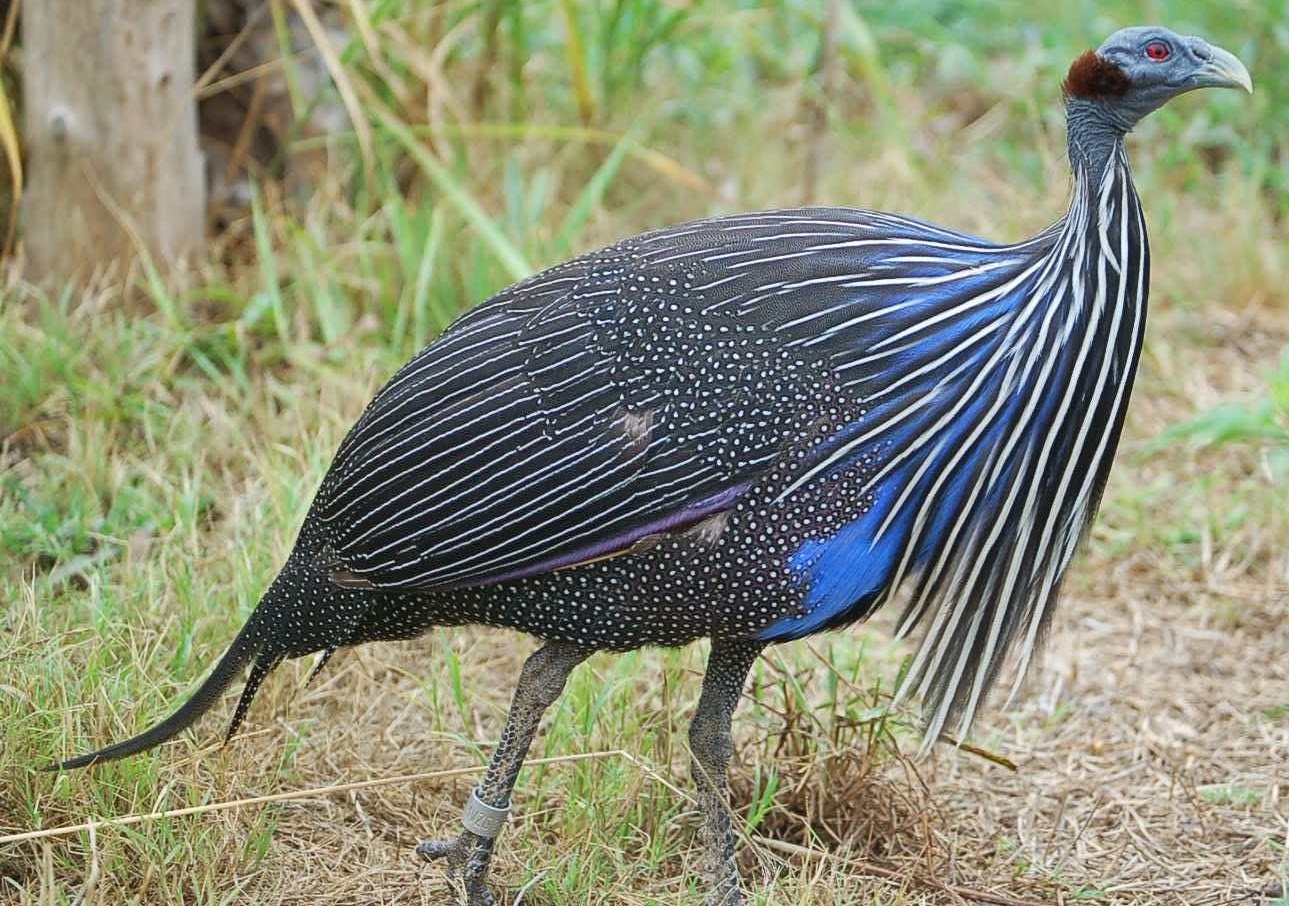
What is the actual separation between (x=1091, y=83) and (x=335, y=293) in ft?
7.84

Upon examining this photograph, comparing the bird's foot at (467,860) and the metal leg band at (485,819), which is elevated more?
the metal leg band at (485,819)

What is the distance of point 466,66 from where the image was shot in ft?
15.6

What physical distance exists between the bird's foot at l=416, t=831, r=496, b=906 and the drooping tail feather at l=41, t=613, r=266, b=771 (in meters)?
0.39

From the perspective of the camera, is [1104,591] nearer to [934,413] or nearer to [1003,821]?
[1003,821]

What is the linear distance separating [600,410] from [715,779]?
2.28ft

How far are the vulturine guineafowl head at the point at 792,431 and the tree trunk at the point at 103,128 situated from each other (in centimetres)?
196

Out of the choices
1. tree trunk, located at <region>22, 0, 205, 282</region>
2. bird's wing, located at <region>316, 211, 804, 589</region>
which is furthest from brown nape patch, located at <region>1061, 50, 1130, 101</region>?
tree trunk, located at <region>22, 0, 205, 282</region>

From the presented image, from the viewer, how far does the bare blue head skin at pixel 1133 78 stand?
Answer: 7.57ft

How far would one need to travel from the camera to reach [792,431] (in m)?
2.26

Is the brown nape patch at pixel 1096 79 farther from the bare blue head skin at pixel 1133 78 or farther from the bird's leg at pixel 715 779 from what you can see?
the bird's leg at pixel 715 779

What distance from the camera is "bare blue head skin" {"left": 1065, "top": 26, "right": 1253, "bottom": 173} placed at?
2.31 meters

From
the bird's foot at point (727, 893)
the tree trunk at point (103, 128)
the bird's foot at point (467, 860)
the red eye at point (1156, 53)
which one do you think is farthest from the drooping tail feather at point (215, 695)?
the tree trunk at point (103, 128)

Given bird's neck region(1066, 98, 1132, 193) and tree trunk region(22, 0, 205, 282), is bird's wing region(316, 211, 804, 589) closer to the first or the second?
bird's neck region(1066, 98, 1132, 193)

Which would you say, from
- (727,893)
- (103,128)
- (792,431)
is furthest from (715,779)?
(103,128)
